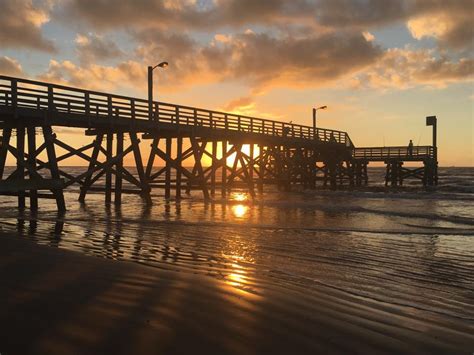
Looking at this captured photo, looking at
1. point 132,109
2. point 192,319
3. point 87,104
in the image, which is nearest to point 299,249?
point 192,319

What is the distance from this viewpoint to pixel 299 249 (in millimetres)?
7527

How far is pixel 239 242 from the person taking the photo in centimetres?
812

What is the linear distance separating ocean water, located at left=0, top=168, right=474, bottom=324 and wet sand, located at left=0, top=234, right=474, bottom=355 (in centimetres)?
45

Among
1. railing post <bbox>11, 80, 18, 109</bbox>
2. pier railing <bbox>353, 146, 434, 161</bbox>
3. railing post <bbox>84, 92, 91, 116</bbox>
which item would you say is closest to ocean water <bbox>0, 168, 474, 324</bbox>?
railing post <bbox>11, 80, 18, 109</bbox>

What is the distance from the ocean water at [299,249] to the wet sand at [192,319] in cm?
45

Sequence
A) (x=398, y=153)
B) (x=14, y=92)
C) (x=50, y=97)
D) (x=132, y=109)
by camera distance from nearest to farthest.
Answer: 1. (x=14, y=92)
2. (x=50, y=97)
3. (x=132, y=109)
4. (x=398, y=153)

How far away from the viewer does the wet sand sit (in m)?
2.91

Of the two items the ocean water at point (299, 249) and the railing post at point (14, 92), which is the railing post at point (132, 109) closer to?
the railing post at point (14, 92)

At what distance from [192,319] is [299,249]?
4.42 m

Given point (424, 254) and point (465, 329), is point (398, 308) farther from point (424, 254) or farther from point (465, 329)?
point (424, 254)

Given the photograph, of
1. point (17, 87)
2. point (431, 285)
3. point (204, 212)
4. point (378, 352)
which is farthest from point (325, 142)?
point (378, 352)

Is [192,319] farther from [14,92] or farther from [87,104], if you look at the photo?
[87,104]

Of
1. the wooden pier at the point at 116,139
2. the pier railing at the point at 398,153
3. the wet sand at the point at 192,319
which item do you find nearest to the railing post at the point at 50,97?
the wooden pier at the point at 116,139

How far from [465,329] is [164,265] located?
383 centimetres
